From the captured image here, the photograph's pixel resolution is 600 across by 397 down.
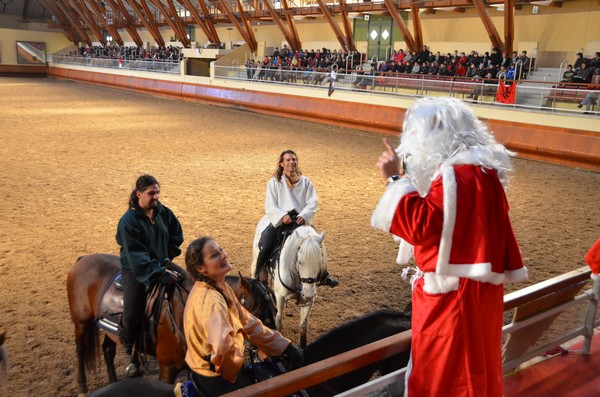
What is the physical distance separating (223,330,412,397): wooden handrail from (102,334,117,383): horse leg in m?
2.98

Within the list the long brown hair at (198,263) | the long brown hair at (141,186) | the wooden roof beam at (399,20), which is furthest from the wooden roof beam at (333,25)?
the long brown hair at (198,263)

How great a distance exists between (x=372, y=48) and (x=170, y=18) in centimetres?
2095

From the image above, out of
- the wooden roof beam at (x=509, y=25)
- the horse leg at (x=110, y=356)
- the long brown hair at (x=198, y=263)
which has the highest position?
the wooden roof beam at (x=509, y=25)

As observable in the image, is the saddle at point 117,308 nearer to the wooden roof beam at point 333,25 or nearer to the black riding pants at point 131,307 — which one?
the black riding pants at point 131,307

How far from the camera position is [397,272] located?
7.21 meters

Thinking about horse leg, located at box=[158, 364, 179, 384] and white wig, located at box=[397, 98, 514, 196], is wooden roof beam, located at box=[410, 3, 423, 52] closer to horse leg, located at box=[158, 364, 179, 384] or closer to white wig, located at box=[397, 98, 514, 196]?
horse leg, located at box=[158, 364, 179, 384]

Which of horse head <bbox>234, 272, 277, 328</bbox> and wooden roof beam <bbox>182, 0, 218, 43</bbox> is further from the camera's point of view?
wooden roof beam <bbox>182, 0, 218, 43</bbox>

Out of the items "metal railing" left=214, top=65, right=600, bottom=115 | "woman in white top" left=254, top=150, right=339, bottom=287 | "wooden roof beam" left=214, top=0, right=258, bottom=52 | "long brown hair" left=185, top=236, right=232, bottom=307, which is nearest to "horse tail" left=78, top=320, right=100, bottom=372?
"woman in white top" left=254, top=150, right=339, bottom=287

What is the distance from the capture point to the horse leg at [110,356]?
4.51 m

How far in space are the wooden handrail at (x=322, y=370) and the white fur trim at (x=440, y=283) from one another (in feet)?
1.55

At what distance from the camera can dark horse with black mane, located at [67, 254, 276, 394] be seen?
3.91 m

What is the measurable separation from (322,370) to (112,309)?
8.67ft

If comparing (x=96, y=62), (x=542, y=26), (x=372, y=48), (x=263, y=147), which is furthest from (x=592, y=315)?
(x=96, y=62)

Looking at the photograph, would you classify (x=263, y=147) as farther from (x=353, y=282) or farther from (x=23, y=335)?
(x=23, y=335)
